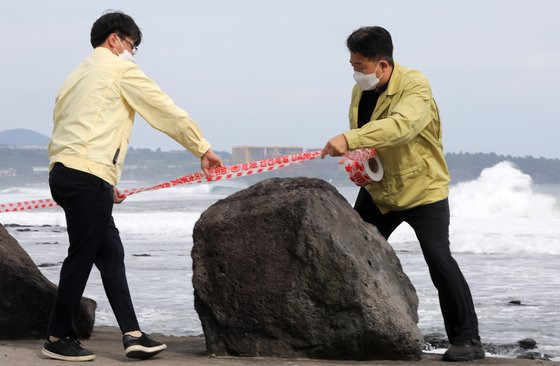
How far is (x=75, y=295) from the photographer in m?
5.04

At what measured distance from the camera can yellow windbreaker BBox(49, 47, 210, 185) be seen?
4.88 m

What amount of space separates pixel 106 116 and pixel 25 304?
1894mm

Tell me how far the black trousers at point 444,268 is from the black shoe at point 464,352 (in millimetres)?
28

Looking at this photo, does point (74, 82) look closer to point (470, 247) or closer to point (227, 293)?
point (227, 293)

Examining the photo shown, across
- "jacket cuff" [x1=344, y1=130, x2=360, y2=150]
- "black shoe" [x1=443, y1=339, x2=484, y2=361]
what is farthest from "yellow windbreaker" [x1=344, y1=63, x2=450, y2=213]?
"black shoe" [x1=443, y1=339, x2=484, y2=361]

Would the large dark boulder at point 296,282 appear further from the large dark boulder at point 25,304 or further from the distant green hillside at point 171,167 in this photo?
the distant green hillside at point 171,167

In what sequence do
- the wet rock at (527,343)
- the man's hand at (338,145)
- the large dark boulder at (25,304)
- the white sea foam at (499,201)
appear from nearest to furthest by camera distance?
the man's hand at (338,145)
the large dark boulder at (25,304)
the wet rock at (527,343)
the white sea foam at (499,201)

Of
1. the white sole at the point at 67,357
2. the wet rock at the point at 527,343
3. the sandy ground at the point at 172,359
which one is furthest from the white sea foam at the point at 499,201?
the white sole at the point at 67,357

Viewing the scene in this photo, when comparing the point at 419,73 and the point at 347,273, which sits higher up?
the point at 419,73

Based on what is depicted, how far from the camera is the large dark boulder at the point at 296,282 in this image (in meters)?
5.17

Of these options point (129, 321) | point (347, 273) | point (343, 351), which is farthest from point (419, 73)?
point (129, 321)

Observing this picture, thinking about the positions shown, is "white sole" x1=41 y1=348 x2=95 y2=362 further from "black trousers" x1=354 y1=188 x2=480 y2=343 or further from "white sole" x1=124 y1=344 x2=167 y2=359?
"black trousers" x1=354 y1=188 x2=480 y2=343

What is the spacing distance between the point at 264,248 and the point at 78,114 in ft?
3.93

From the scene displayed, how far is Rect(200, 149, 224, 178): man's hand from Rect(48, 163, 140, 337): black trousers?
0.49 m
